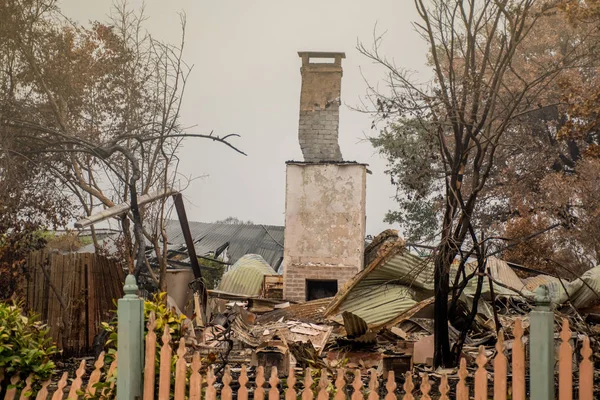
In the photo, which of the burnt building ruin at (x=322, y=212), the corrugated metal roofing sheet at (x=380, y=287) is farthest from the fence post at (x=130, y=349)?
Answer: the burnt building ruin at (x=322, y=212)

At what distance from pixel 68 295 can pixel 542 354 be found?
23.8ft

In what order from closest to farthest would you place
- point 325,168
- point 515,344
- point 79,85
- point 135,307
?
point 515,344, point 135,307, point 79,85, point 325,168

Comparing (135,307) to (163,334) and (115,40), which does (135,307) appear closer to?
(163,334)

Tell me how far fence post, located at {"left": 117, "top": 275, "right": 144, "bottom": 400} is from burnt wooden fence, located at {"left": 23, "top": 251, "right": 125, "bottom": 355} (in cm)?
506

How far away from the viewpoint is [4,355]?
6.21 metres

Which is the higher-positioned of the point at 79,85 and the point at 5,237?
the point at 79,85

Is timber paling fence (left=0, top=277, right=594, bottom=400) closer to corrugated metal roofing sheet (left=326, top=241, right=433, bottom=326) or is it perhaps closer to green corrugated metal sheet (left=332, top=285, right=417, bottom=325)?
green corrugated metal sheet (left=332, top=285, right=417, bottom=325)

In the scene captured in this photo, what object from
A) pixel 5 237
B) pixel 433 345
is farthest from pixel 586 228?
pixel 5 237

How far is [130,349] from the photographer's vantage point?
5.52 meters

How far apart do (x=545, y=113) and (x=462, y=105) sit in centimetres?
1491

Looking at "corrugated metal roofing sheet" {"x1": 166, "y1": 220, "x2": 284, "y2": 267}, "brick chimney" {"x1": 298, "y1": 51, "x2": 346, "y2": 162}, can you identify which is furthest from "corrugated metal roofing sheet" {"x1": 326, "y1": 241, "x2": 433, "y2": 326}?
"corrugated metal roofing sheet" {"x1": 166, "y1": 220, "x2": 284, "y2": 267}

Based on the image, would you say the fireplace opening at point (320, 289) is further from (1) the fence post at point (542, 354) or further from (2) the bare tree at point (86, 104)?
(1) the fence post at point (542, 354)

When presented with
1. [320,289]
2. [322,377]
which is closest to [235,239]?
[320,289]

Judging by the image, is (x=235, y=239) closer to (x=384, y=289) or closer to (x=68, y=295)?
(x=384, y=289)
